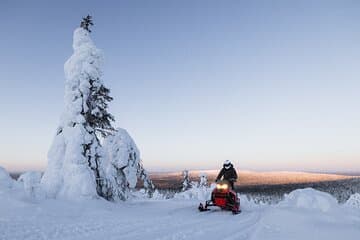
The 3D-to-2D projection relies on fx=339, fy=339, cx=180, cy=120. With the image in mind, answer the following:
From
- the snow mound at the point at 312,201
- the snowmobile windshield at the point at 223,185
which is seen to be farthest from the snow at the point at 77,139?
the snow mound at the point at 312,201

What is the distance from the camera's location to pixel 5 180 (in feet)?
40.4

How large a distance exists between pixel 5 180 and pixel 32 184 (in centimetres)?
102

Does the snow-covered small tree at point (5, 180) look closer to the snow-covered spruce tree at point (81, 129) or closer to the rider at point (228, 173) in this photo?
the snow-covered spruce tree at point (81, 129)

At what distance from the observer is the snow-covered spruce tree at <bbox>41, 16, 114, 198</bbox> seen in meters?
16.0

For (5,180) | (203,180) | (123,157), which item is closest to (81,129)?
(5,180)

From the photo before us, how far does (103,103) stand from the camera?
65.8 ft

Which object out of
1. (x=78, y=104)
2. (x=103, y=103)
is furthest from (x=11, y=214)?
(x=103, y=103)

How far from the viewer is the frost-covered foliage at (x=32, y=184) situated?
12330 millimetres

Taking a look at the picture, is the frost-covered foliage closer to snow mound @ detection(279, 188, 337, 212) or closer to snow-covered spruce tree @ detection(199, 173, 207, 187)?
snow mound @ detection(279, 188, 337, 212)

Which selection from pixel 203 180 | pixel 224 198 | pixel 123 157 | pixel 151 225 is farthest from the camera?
pixel 203 180

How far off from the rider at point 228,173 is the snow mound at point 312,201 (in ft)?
8.91

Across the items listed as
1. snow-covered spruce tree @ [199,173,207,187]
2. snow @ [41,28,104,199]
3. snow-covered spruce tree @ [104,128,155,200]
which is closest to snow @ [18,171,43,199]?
snow @ [41,28,104,199]

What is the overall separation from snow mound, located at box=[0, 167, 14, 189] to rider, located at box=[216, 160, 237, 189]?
27.6ft

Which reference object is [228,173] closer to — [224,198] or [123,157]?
[224,198]
